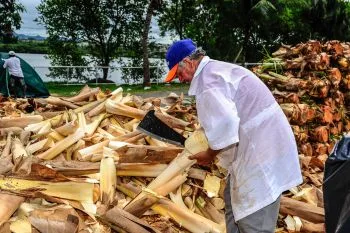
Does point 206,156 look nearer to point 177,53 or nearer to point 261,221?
point 261,221

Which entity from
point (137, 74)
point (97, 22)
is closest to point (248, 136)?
point (137, 74)

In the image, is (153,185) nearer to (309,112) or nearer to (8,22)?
(309,112)

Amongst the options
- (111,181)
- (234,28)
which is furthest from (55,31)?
(111,181)

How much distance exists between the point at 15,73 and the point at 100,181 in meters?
11.4

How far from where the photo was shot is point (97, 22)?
91.7ft

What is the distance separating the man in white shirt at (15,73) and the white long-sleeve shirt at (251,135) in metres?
12.8

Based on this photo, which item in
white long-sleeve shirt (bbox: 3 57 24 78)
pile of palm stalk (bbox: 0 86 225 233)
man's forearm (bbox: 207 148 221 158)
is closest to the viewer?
man's forearm (bbox: 207 148 221 158)

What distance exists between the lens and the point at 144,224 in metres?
4.00

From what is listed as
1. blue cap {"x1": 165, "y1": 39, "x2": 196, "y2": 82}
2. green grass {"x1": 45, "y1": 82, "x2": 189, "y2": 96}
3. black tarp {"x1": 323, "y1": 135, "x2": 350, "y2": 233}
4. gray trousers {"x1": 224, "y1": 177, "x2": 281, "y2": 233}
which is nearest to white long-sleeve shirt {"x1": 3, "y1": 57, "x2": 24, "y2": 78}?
green grass {"x1": 45, "y1": 82, "x2": 189, "y2": 96}

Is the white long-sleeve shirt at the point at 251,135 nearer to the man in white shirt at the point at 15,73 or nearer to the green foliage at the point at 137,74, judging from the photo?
the man in white shirt at the point at 15,73

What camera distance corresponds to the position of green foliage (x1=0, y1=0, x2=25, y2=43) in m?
26.7

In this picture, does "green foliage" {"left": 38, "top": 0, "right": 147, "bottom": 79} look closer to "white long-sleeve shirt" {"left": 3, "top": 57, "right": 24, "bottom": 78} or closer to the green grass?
the green grass

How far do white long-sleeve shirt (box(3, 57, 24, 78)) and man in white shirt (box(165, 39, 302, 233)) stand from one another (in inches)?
501

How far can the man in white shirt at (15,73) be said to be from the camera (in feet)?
49.2
